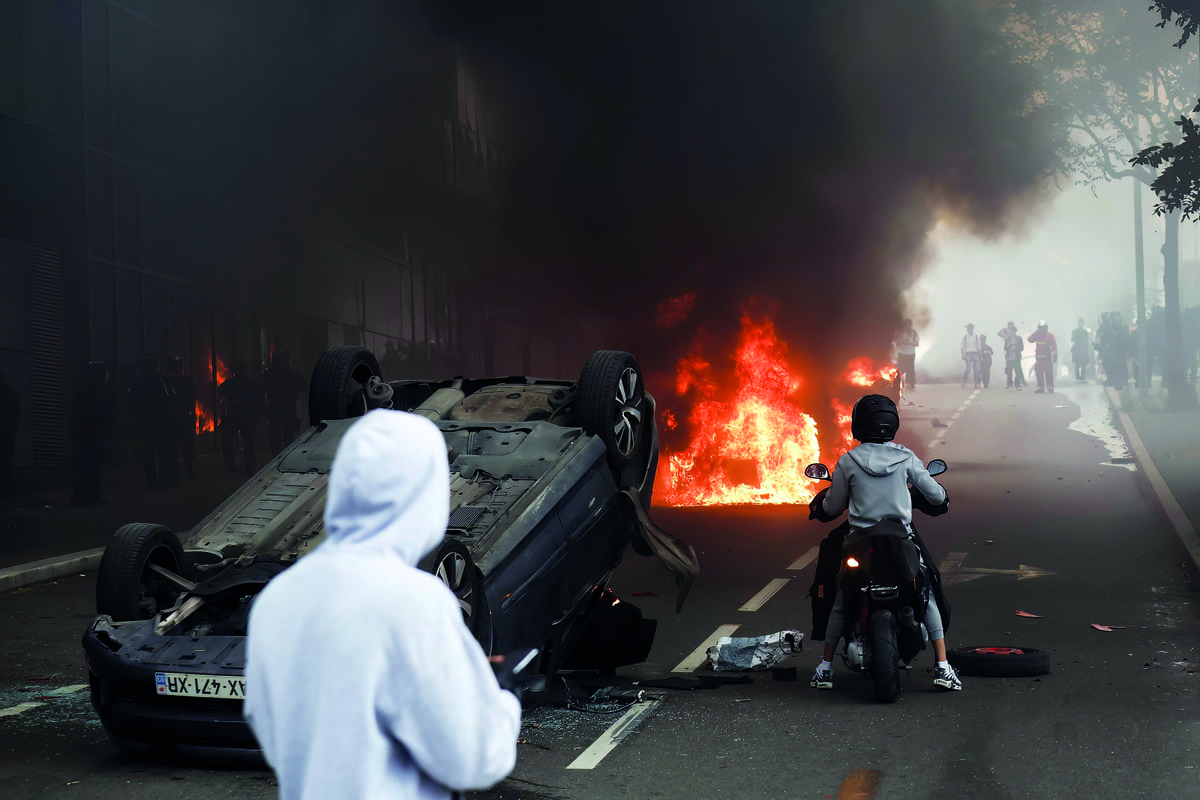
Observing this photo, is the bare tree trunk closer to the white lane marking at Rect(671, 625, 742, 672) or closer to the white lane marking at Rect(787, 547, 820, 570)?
the white lane marking at Rect(787, 547, 820, 570)

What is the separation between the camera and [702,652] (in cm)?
872

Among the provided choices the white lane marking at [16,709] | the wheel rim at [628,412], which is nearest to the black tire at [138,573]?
the white lane marking at [16,709]

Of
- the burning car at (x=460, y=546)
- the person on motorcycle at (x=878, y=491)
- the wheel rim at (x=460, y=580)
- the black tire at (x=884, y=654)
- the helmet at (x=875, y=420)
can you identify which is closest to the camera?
the burning car at (x=460, y=546)

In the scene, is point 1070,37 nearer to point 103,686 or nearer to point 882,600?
point 882,600

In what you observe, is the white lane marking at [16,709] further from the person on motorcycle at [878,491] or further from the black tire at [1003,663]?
the black tire at [1003,663]

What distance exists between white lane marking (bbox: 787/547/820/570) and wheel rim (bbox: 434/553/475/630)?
21.9 ft

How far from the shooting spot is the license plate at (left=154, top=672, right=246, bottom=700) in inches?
224

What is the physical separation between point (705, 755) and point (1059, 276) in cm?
8359

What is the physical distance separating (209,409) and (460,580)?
17.9 m

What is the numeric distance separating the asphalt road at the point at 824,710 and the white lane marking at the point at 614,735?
2cm

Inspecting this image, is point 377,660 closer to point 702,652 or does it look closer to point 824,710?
point 824,710

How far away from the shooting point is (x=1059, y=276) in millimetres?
83375

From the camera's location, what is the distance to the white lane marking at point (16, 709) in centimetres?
706

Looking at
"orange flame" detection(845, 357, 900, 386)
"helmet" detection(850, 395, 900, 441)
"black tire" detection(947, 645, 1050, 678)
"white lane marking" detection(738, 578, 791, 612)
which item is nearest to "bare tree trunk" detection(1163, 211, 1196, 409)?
"orange flame" detection(845, 357, 900, 386)
